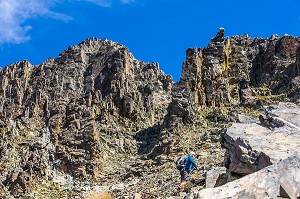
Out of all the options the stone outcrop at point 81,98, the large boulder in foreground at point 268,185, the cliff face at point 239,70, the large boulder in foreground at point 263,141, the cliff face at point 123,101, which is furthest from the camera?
the cliff face at point 239,70

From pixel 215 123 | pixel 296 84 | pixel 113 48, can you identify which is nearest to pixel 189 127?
pixel 215 123

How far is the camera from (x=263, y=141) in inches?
786

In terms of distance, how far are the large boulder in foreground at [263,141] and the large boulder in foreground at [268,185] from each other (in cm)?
214

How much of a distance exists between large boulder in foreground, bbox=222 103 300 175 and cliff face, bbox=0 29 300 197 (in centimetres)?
5541

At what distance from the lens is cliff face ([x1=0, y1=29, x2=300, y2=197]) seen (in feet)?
282

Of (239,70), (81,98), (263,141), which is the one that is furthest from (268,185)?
(81,98)

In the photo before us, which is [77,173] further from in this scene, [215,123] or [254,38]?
[254,38]

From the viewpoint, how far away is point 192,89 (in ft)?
359

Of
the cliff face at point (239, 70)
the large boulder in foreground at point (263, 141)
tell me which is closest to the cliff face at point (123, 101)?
the cliff face at point (239, 70)

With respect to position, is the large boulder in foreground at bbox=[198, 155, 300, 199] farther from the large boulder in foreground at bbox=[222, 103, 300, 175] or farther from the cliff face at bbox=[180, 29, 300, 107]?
the cliff face at bbox=[180, 29, 300, 107]

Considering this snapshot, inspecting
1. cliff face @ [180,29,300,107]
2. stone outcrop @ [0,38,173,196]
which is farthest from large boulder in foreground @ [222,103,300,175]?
cliff face @ [180,29,300,107]

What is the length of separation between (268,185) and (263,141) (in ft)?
20.0

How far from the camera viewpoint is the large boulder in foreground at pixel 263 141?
1827 cm

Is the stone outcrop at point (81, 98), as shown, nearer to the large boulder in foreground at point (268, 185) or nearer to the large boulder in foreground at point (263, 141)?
the large boulder in foreground at point (263, 141)
